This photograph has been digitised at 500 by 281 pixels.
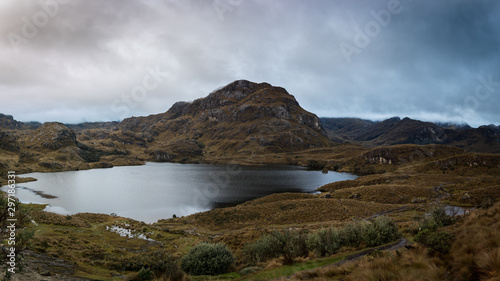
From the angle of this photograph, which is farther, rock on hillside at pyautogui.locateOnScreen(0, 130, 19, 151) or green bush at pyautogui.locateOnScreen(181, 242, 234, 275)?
rock on hillside at pyautogui.locateOnScreen(0, 130, 19, 151)

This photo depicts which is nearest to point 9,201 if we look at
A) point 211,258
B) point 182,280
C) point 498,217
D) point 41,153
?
point 182,280

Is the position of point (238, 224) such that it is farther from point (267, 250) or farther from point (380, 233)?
point (380, 233)

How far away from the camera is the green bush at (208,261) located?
14914mm

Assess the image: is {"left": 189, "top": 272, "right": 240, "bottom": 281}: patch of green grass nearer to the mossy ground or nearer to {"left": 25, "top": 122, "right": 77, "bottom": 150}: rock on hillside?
the mossy ground

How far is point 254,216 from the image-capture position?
40.5 meters

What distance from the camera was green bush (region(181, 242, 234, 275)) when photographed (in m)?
14.9

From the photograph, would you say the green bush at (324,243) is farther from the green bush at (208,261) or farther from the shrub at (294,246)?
the green bush at (208,261)

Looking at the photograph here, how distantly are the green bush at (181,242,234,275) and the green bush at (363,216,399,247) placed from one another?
9774mm

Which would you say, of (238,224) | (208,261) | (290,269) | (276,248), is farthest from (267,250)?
(238,224)

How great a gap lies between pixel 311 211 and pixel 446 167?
226 feet

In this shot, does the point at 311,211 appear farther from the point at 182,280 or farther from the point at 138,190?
the point at 138,190

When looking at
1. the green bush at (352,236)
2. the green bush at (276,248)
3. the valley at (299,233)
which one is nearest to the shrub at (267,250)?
the green bush at (276,248)

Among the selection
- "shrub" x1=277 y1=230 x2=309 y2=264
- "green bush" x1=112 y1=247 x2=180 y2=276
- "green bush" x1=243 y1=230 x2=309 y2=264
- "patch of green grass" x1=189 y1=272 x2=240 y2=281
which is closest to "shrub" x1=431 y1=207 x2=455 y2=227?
"shrub" x1=277 y1=230 x2=309 y2=264

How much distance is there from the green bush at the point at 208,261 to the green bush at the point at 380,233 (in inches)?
385
